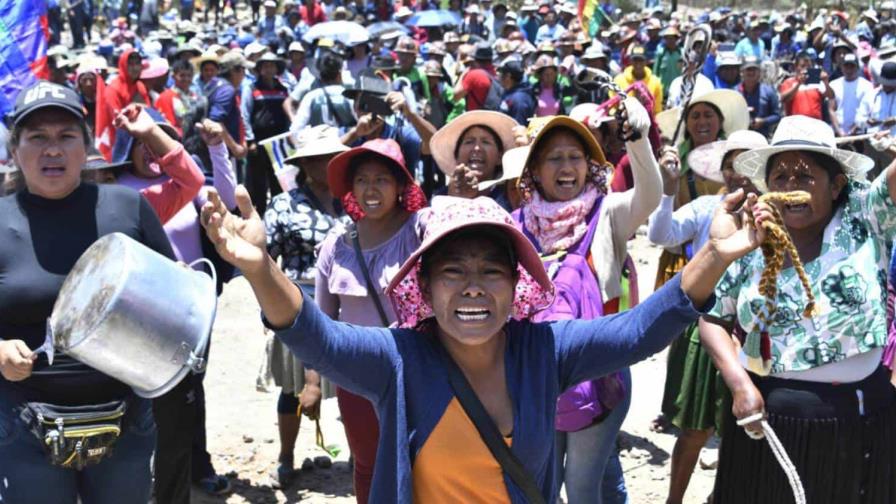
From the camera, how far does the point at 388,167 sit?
4785 millimetres

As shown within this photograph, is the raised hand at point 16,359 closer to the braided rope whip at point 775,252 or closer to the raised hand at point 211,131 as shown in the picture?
the raised hand at point 211,131

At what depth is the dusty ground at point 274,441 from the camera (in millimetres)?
5926

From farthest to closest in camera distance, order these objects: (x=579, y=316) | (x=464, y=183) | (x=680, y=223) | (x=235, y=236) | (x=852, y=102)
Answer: (x=852, y=102) < (x=464, y=183) < (x=680, y=223) < (x=579, y=316) < (x=235, y=236)

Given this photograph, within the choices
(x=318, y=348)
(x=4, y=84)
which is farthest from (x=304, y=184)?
(x=318, y=348)

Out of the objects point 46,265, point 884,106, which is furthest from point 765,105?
point 46,265

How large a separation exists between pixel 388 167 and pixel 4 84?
7.89 feet

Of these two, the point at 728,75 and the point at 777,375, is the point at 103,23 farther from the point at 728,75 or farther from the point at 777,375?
the point at 777,375

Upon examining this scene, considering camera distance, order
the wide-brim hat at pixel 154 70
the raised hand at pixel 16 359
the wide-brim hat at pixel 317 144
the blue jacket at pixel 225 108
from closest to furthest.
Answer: the raised hand at pixel 16 359
the wide-brim hat at pixel 317 144
the blue jacket at pixel 225 108
the wide-brim hat at pixel 154 70

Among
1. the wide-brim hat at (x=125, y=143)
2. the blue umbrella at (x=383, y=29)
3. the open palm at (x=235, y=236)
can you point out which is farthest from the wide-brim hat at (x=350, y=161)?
the blue umbrella at (x=383, y=29)

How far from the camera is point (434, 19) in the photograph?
23.0 m

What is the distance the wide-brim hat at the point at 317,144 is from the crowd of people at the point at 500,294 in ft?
0.06

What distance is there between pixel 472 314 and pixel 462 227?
205 millimetres

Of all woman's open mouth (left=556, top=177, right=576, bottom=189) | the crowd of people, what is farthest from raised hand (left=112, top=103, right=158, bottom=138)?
woman's open mouth (left=556, top=177, right=576, bottom=189)

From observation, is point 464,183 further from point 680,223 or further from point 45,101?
point 45,101
